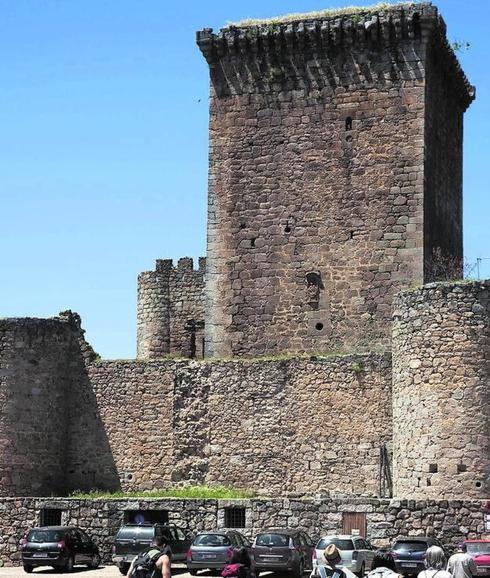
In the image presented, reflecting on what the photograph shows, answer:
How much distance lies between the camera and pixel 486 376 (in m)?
30.3

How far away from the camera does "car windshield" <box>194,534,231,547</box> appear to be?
2919cm

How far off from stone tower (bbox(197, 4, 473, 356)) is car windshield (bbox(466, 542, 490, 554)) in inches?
343

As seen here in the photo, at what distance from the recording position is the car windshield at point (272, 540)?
2900 centimetres

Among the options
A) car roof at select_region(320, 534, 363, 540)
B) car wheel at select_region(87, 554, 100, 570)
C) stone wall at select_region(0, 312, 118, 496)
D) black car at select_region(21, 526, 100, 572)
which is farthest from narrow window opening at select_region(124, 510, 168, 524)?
car roof at select_region(320, 534, 363, 540)

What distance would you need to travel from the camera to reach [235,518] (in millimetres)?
32062

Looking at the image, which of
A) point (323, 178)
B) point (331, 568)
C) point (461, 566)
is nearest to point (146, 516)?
point (323, 178)

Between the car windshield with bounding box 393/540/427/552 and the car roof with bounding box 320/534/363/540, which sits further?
the car roof with bounding box 320/534/363/540

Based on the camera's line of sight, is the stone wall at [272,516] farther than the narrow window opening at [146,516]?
No

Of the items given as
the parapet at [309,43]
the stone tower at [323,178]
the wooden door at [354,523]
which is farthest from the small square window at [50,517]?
the parapet at [309,43]

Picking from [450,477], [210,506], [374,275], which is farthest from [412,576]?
[374,275]

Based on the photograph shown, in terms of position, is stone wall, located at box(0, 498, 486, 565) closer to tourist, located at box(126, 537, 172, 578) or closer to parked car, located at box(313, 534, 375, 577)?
parked car, located at box(313, 534, 375, 577)

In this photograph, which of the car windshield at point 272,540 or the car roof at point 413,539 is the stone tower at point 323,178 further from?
the car windshield at point 272,540

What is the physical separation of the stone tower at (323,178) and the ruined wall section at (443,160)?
3.1 inches

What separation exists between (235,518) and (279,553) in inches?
134
